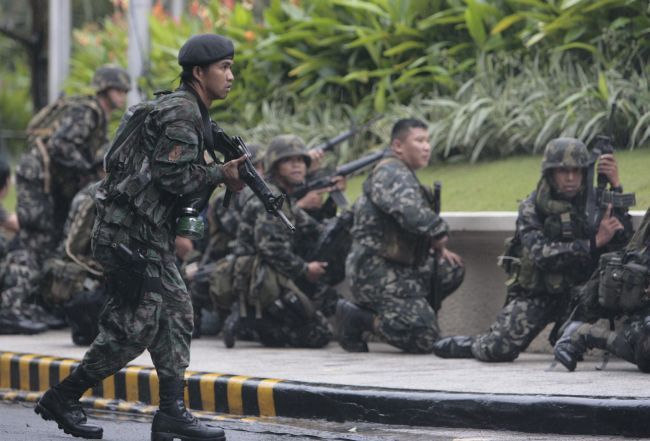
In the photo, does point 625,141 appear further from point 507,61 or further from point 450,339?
point 450,339

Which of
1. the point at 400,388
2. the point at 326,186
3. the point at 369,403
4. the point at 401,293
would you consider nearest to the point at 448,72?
the point at 326,186

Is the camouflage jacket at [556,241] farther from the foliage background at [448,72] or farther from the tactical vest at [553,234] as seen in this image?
the foliage background at [448,72]

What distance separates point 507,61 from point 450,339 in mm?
3802

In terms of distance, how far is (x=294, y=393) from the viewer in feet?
25.2

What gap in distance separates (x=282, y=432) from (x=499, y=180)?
466 cm

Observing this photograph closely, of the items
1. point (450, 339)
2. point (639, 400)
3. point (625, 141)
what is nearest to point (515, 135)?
point (625, 141)

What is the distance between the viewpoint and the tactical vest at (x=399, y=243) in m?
9.75

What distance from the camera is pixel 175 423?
21.6 feet

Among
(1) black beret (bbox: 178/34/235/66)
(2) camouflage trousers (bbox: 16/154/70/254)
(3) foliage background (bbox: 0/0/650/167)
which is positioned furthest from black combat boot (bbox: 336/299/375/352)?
(1) black beret (bbox: 178/34/235/66)

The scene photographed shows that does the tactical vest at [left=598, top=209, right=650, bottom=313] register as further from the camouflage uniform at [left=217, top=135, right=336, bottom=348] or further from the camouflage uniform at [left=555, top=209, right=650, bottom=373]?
the camouflage uniform at [left=217, top=135, right=336, bottom=348]

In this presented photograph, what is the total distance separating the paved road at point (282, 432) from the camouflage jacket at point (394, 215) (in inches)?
87.0

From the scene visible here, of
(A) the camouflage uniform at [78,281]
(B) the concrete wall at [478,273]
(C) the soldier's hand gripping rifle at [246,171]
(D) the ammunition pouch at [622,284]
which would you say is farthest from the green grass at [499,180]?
(C) the soldier's hand gripping rifle at [246,171]

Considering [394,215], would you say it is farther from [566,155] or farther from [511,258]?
[566,155]

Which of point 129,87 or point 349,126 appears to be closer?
point 129,87
